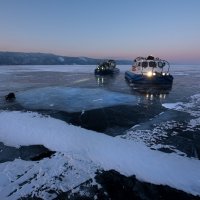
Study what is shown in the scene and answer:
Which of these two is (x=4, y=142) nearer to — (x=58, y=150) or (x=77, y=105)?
(x=58, y=150)

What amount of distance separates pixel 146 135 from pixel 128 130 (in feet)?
3.17

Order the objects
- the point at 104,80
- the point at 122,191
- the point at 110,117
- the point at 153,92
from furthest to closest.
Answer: the point at 104,80
the point at 153,92
the point at 110,117
the point at 122,191

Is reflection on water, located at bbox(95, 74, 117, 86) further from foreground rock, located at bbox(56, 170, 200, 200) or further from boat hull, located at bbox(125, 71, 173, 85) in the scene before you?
foreground rock, located at bbox(56, 170, 200, 200)

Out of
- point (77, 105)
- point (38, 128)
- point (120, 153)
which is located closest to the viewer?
point (120, 153)

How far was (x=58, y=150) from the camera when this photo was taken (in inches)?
304

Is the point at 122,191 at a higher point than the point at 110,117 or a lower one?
higher

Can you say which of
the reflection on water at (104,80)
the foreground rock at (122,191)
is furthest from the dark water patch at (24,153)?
the reflection on water at (104,80)

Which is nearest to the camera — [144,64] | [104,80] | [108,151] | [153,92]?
[108,151]

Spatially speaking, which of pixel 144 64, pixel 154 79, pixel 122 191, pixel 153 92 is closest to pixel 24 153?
pixel 122 191

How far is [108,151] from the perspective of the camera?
7.58 metres

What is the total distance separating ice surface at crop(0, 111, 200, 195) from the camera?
6.14m

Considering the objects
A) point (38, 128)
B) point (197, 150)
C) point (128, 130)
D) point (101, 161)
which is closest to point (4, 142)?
point (38, 128)

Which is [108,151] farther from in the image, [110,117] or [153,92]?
[153,92]

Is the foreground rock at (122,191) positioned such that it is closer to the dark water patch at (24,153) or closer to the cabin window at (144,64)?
the dark water patch at (24,153)
